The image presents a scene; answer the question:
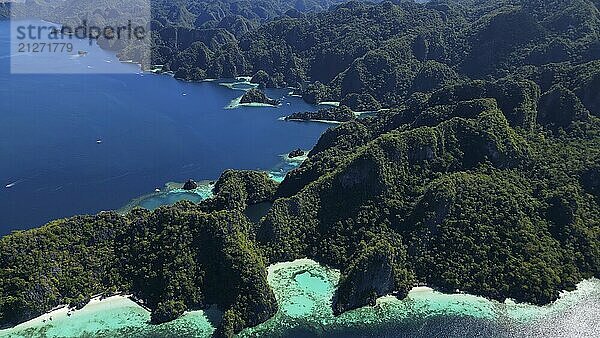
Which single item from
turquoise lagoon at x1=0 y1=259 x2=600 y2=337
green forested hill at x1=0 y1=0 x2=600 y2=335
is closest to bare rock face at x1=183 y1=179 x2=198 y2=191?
green forested hill at x1=0 y1=0 x2=600 y2=335

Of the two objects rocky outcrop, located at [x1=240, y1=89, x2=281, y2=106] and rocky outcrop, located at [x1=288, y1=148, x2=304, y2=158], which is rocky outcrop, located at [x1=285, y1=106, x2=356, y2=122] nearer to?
rocky outcrop, located at [x1=240, y1=89, x2=281, y2=106]

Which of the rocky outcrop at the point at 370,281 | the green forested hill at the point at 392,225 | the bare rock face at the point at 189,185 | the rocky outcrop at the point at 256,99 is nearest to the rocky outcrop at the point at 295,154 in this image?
the green forested hill at the point at 392,225

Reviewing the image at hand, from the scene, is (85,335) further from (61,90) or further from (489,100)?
(61,90)

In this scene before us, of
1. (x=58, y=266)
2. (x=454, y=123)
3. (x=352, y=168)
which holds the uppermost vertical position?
(x=454, y=123)

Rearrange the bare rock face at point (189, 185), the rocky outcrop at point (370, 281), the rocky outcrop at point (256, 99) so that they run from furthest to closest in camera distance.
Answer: the rocky outcrop at point (256, 99), the bare rock face at point (189, 185), the rocky outcrop at point (370, 281)

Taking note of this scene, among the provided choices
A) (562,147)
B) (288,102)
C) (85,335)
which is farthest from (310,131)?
(85,335)

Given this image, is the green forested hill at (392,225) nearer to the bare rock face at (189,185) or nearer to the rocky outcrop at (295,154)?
the bare rock face at (189,185)

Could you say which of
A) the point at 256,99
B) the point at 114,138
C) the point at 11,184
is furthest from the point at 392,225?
the point at 256,99
